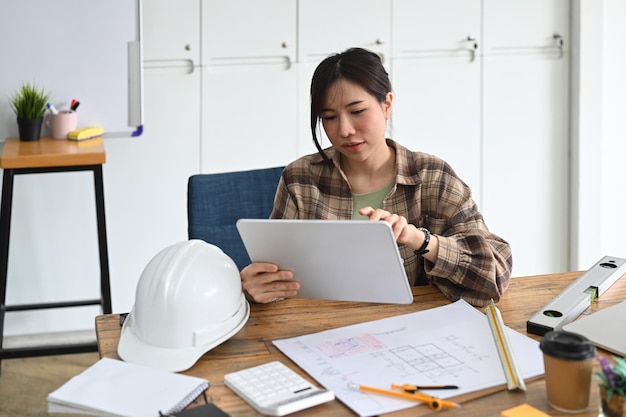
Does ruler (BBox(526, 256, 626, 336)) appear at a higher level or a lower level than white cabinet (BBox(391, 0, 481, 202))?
lower

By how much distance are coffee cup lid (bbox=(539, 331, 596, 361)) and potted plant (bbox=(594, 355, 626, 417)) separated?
37 mm

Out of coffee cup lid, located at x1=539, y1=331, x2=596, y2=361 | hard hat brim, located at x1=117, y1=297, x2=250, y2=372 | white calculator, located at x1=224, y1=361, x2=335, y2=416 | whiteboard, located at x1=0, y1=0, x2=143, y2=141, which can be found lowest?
white calculator, located at x1=224, y1=361, x2=335, y2=416

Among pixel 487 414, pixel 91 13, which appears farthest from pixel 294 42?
pixel 487 414

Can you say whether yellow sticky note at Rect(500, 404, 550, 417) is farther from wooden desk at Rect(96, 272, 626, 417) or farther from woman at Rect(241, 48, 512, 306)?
woman at Rect(241, 48, 512, 306)

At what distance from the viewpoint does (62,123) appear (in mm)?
3186

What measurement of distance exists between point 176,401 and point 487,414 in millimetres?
450

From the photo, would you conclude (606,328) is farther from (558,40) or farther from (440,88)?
(558,40)

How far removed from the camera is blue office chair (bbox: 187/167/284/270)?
2258 mm

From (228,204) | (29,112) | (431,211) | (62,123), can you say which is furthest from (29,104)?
(431,211)

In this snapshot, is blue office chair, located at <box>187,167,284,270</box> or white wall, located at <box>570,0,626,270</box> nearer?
blue office chair, located at <box>187,167,284,270</box>

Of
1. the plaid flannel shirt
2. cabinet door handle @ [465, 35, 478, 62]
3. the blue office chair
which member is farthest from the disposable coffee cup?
cabinet door handle @ [465, 35, 478, 62]

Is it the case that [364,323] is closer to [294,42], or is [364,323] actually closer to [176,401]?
[176,401]

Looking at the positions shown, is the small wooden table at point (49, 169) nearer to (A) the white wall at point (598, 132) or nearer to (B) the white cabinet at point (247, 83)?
(B) the white cabinet at point (247, 83)

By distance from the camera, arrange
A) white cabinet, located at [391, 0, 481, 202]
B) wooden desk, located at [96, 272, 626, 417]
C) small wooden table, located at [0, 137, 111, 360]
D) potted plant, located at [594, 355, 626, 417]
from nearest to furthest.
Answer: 1. potted plant, located at [594, 355, 626, 417]
2. wooden desk, located at [96, 272, 626, 417]
3. small wooden table, located at [0, 137, 111, 360]
4. white cabinet, located at [391, 0, 481, 202]
